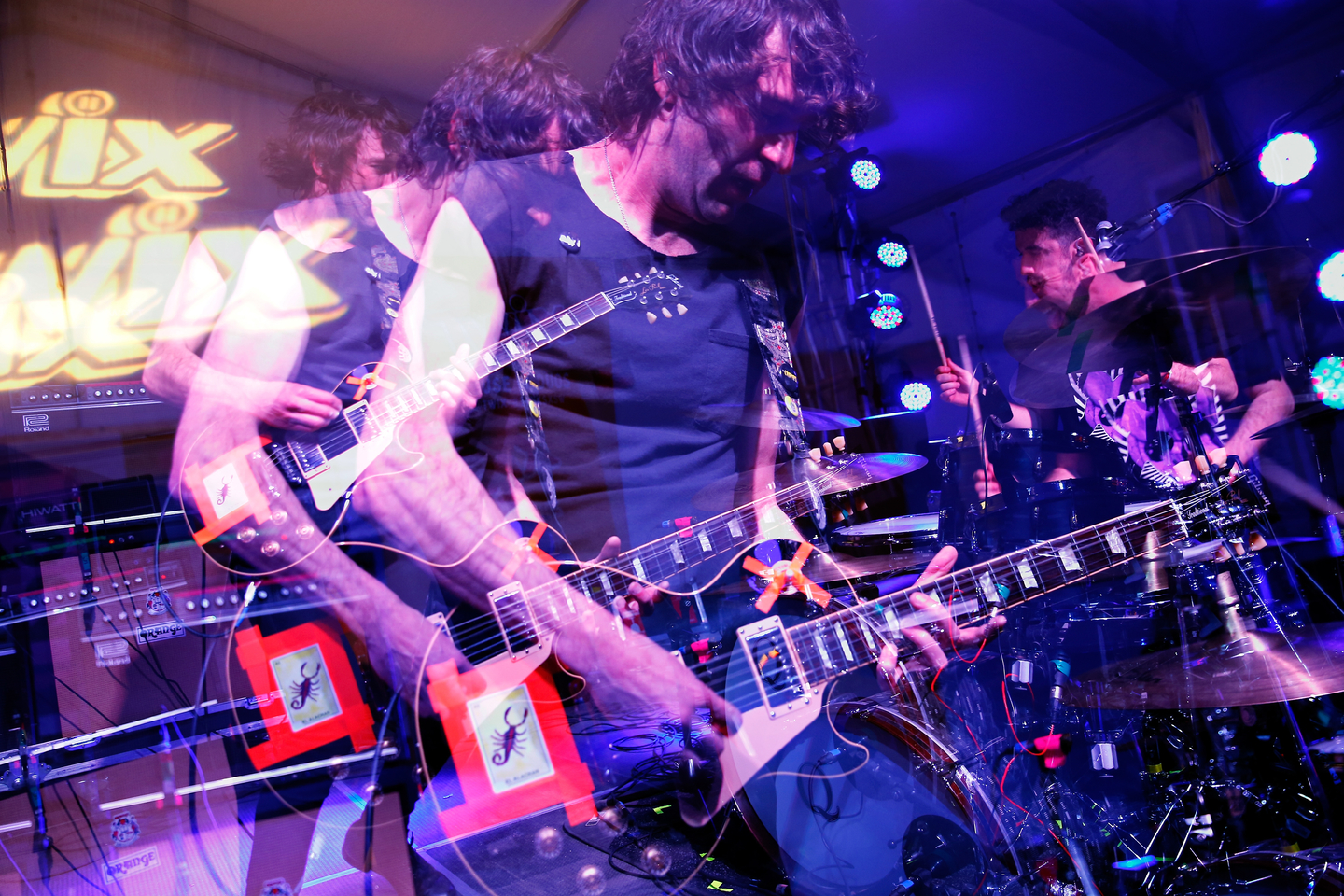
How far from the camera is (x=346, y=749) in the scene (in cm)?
120

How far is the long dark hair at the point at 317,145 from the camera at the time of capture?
48.4 inches

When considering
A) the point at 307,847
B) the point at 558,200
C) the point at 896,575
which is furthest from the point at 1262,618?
the point at 307,847

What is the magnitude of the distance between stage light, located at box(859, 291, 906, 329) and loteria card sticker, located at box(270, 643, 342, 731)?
1.28 metres

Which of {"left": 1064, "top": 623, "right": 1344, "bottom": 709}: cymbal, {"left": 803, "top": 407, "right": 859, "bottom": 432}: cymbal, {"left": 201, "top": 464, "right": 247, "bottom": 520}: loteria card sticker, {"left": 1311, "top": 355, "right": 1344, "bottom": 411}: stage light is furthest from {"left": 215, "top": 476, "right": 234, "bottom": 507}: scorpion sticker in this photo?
{"left": 1311, "top": 355, "right": 1344, "bottom": 411}: stage light

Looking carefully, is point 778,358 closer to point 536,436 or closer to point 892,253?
point 892,253

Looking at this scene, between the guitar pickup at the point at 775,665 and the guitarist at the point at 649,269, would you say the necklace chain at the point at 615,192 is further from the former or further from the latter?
the guitar pickup at the point at 775,665

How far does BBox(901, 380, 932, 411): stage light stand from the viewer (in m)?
1.48

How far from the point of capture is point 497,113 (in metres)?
1.30

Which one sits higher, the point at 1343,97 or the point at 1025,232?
the point at 1343,97

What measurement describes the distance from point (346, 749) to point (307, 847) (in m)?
0.21

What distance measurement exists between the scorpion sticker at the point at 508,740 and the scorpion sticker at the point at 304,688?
0.32 m

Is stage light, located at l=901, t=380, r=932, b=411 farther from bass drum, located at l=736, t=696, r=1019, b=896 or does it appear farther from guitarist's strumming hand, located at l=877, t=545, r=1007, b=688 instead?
bass drum, located at l=736, t=696, r=1019, b=896

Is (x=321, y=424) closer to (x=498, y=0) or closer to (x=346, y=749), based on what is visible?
(x=346, y=749)

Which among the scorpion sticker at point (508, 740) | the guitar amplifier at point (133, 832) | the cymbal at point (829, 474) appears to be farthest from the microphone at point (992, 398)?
the guitar amplifier at point (133, 832)
